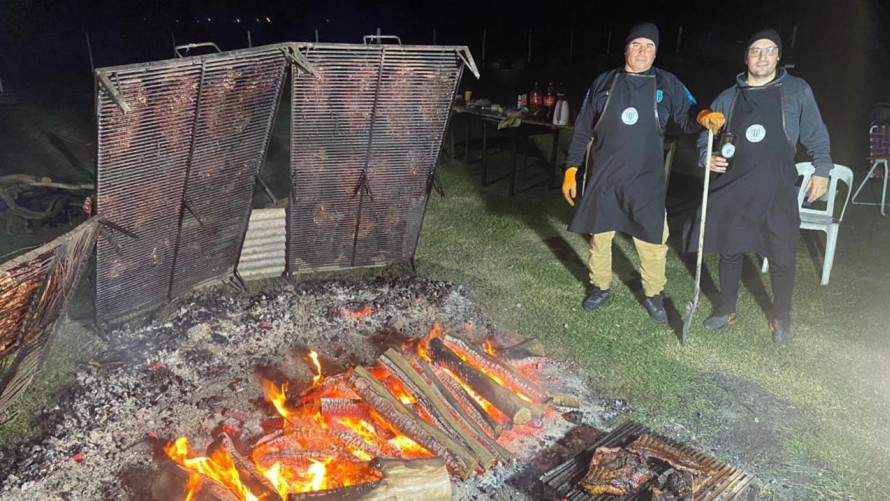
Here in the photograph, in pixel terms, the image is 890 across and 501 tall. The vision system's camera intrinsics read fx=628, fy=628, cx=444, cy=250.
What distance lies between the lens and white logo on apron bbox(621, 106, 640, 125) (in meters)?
5.50

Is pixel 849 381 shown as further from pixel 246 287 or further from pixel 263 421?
pixel 246 287

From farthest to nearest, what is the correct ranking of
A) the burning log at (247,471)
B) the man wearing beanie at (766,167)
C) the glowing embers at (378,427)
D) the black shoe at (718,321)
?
1. the black shoe at (718,321)
2. the man wearing beanie at (766,167)
3. the glowing embers at (378,427)
4. the burning log at (247,471)

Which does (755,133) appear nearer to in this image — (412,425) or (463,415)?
(463,415)

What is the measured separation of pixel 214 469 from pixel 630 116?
14.1 feet

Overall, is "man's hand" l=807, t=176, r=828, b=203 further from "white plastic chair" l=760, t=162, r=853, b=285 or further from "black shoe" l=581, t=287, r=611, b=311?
"black shoe" l=581, t=287, r=611, b=311

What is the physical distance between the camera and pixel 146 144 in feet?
15.6

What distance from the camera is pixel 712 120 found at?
16.9 ft

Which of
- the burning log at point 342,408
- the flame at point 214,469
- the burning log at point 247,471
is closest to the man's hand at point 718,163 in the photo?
the burning log at point 342,408

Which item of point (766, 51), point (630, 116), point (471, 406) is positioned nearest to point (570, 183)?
point (630, 116)

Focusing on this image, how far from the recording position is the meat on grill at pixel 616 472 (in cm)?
343

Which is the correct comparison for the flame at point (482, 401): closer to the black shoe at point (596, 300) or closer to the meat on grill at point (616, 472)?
the meat on grill at point (616, 472)

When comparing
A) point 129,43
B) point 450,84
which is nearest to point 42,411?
point 450,84

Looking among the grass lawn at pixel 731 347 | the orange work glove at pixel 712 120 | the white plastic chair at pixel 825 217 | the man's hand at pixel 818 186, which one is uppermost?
the orange work glove at pixel 712 120

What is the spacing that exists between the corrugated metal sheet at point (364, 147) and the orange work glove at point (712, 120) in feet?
6.98
